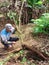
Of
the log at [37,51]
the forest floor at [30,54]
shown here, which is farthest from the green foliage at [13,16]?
the log at [37,51]

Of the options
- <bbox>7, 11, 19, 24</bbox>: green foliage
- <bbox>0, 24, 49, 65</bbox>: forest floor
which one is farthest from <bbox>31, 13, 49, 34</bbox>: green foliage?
<bbox>7, 11, 19, 24</bbox>: green foliage

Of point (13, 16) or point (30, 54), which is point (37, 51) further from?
point (13, 16)

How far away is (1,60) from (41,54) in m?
Result: 1.17

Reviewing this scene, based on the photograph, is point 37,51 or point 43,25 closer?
point 37,51

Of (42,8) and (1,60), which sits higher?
(42,8)

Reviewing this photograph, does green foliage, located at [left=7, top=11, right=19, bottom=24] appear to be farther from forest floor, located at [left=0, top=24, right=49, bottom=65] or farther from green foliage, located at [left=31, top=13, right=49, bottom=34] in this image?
forest floor, located at [left=0, top=24, right=49, bottom=65]

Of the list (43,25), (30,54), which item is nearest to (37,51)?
(30,54)

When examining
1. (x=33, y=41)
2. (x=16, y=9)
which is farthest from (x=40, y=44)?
(x=16, y=9)

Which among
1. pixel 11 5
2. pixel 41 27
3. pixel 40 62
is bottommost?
pixel 40 62

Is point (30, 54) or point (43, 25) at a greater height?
point (43, 25)

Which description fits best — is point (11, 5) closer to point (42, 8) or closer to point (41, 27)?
point (42, 8)

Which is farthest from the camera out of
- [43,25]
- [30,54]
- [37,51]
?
[43,25]

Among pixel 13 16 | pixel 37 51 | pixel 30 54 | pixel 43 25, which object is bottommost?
pixel 30 54

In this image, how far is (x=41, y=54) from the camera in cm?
649
